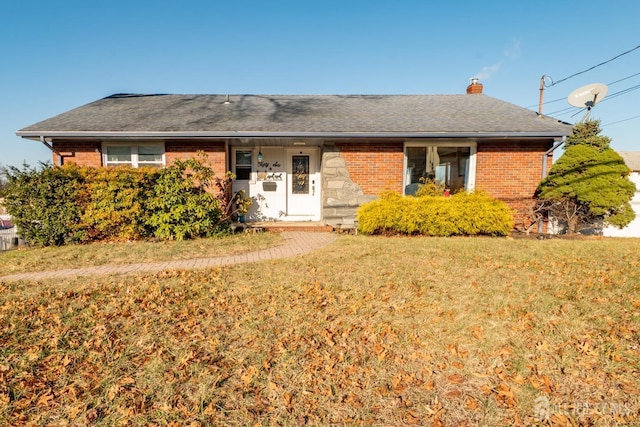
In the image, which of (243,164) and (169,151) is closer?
(169,151)

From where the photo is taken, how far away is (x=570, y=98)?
34.6 feet

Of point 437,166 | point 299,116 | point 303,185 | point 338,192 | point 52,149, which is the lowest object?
point 338,192

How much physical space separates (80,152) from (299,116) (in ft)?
21.0

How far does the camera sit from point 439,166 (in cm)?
1038

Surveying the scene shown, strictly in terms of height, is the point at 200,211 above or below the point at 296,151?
below

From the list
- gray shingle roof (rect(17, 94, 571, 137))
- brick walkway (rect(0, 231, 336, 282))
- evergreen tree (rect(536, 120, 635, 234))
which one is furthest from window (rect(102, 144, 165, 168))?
evergreen tree (rect(536, 120, 635, 234))

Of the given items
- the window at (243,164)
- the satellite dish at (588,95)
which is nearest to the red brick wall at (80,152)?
the window at (243,164)

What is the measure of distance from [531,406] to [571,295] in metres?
2.47

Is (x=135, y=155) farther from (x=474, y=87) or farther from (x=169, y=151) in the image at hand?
(x=474, y=87)

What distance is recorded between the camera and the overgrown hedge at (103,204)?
24.5 ft

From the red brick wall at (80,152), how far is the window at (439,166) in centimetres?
900

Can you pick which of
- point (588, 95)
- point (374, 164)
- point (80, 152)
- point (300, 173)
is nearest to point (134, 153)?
point (80, 152)

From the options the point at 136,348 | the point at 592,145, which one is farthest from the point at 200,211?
the point at 592,145

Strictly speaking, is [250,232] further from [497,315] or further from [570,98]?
[570,98]
